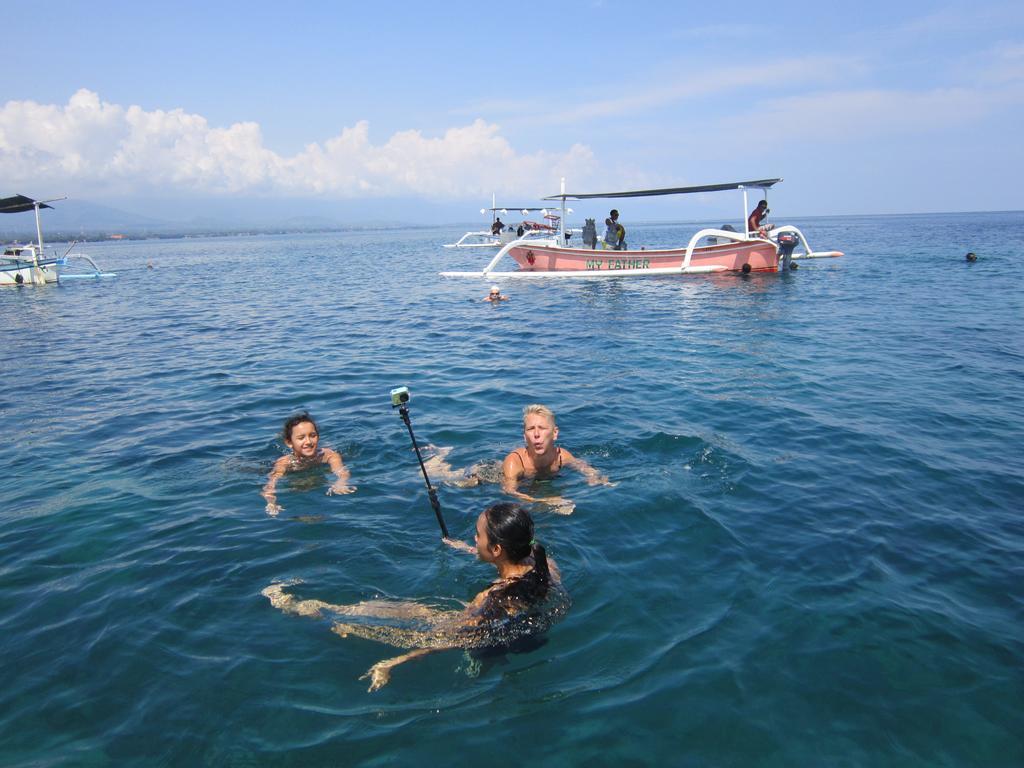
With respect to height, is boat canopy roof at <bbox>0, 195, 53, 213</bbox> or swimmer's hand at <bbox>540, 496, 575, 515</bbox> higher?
boat canopy roof at <bbox>0, 195, 53, 213</bbox>

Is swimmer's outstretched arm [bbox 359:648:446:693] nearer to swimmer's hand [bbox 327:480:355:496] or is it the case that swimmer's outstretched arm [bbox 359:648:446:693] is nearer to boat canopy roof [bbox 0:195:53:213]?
swimmer's hand [bbox 327:480:355:496]

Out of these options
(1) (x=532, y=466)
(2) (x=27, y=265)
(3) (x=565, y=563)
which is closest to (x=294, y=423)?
(1) (x=532, y=466)

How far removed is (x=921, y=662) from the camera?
424cm

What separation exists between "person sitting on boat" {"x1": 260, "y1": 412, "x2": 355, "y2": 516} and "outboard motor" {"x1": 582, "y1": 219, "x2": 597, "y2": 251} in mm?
23657

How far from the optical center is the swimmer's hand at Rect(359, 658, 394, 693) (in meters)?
4.11

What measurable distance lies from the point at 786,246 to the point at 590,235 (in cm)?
881

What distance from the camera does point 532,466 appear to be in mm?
7172

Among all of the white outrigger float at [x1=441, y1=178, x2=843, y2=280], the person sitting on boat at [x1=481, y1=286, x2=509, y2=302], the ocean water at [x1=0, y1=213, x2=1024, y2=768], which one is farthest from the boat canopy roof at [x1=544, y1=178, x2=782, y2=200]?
the ocean water at [x1=0, y1=213, x2=1024, y2=768]

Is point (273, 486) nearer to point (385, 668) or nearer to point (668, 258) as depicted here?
point (385, 668)

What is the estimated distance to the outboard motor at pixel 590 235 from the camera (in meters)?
29.6

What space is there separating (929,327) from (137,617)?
1780 centimetres

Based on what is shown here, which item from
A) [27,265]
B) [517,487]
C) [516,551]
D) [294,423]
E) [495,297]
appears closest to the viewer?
[516,551]

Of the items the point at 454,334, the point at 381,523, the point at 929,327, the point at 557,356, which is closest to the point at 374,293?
the point at 454,334

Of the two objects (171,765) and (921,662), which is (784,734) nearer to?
(921,662)
